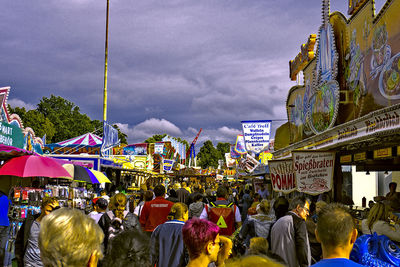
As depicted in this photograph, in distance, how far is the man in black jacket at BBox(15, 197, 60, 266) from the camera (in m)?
5.12

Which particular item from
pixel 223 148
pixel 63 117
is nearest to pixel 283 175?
pixel 63 117

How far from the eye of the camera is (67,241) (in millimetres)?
2166

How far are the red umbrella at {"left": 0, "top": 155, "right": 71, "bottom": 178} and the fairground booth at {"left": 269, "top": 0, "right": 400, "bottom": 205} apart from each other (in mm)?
6004

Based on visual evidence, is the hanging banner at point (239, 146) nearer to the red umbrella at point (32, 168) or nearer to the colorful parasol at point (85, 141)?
the colorful parasol at point (85, 141)

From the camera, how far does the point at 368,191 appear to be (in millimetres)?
26016

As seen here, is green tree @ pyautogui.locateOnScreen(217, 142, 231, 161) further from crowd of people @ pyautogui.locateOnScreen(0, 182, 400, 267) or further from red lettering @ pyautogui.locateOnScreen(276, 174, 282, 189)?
crowd of people @ pyautogui.locateOnScreen(0, 182, 400, 267)

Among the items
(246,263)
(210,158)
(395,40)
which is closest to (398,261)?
(246,263)

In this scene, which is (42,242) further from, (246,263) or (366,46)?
(366,46)

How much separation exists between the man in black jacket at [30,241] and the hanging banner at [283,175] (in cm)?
818

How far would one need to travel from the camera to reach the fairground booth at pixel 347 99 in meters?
8.46

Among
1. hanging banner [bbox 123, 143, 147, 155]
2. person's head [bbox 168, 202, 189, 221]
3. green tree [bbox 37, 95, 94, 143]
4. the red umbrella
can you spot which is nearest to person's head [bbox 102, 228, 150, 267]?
person's head [bbox 168, 202, 189, 221]

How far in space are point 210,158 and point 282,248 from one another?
374ft

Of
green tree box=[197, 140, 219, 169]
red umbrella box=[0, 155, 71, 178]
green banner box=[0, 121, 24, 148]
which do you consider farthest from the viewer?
green tree box=[197, 140, 219, 169]

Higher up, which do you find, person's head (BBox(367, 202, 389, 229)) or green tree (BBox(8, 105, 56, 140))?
green tree (BBox(8, 105, 56, 140))
